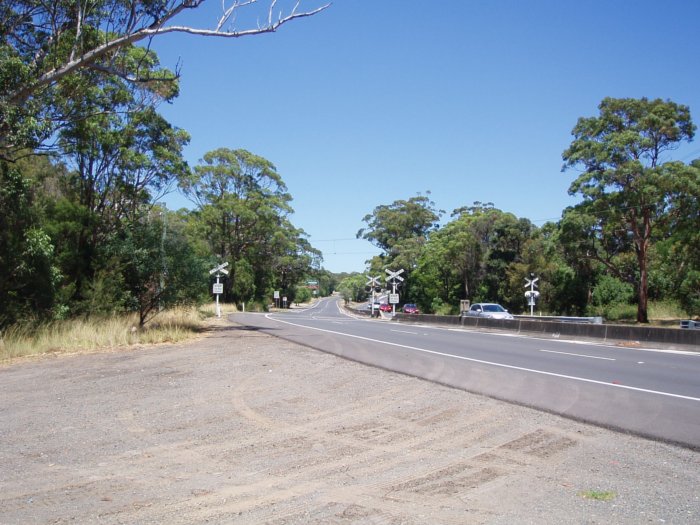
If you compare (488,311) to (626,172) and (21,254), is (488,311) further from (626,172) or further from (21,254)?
(21,254)

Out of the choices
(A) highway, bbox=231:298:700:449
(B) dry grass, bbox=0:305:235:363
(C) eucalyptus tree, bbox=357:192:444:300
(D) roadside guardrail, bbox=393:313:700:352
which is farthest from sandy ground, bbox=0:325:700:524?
(C) eucalyptus tree, bbox=357:192:444:300

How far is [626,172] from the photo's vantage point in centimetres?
3828

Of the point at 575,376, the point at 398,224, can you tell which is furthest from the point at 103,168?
the point at 398,224

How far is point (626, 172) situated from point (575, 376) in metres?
30.0

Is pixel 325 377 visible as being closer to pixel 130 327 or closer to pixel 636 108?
pixel 130 327

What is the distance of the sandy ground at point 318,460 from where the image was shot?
5.10 metres

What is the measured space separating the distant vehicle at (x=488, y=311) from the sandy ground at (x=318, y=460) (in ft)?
93.6

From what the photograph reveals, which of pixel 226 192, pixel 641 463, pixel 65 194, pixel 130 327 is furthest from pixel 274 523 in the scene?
pixel 226 192

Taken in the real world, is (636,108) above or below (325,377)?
above

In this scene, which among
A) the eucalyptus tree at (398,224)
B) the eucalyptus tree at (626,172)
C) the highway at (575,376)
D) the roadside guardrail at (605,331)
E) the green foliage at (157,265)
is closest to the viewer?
the highway at (575,376)

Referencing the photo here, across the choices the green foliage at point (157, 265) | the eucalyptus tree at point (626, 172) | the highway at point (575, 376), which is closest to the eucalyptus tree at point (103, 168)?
the green foliage at point (157, 265)

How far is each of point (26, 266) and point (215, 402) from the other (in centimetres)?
1318

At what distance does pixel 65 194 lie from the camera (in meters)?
26.2

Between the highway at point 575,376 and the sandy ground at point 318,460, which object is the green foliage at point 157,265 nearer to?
the highway at point 575,376
